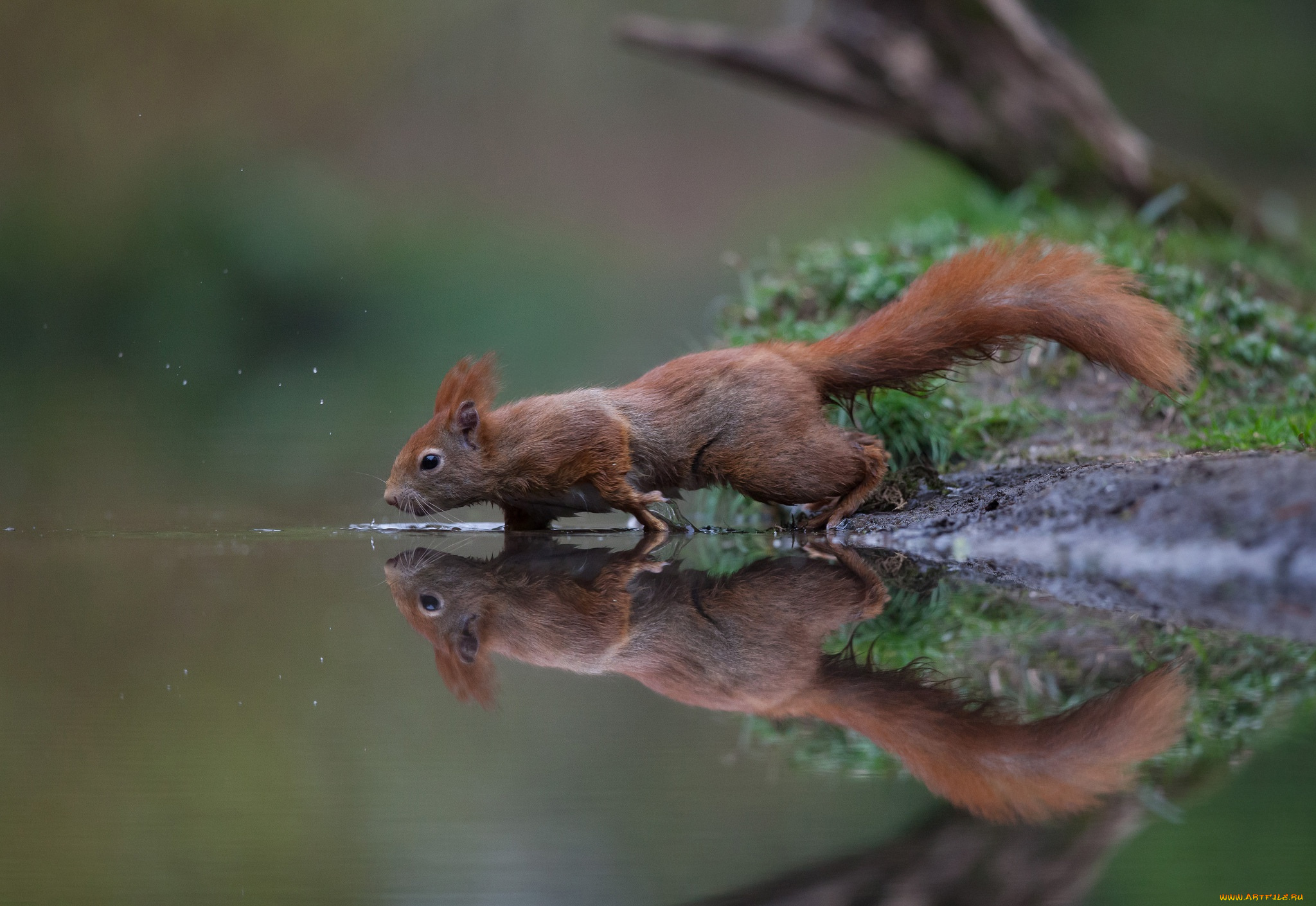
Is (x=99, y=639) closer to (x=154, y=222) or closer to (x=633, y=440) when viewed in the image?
(x=633, y=440)

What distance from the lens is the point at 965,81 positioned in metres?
9.48

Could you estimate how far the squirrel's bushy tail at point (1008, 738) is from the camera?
205 cm

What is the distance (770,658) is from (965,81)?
7645mm

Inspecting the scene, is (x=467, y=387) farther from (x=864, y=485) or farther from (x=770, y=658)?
(x=770, y=658)

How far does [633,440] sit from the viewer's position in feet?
15.7

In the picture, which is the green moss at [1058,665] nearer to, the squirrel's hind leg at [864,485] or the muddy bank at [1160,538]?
the muddy bank at [1160,538]

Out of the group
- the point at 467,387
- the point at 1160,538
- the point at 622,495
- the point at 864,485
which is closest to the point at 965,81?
the point at 864,485

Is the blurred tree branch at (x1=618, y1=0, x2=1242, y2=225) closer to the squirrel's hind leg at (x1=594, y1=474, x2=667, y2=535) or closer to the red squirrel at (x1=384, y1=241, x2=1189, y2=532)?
the red squirrel at (x1=384, y1=241, x2=1189, y2=532)

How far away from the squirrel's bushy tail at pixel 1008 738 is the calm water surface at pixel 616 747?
11 mm

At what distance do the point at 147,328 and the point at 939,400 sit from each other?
427 inches

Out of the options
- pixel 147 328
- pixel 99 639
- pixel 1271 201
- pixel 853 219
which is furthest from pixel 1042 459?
pixel 147 328

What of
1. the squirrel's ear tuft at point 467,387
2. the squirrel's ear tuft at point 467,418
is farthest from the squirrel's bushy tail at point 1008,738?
the squirrel's ear tuft at point 467,387

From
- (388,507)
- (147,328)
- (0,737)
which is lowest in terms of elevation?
(147,328)

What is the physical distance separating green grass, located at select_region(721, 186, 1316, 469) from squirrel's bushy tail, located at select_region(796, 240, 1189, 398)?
0.99 ft
